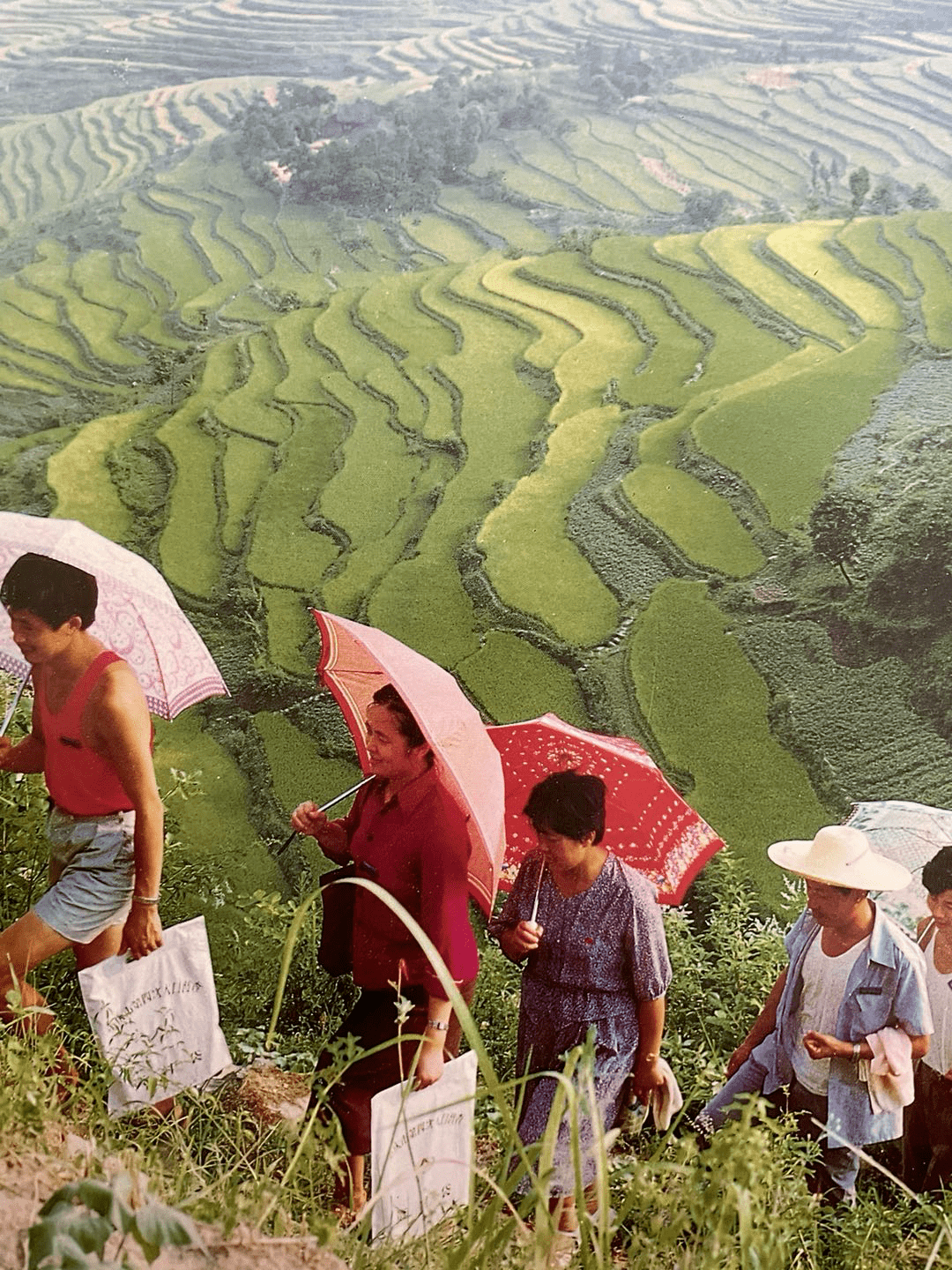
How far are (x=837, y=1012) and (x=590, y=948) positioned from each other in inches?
19.8

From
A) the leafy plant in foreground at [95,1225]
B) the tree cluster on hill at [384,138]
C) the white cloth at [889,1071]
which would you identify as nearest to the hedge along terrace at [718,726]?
the white cloth at [889,1071]

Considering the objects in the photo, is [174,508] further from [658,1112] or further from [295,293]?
[658,1112]

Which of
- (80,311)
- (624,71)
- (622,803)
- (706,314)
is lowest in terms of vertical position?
(622,803)

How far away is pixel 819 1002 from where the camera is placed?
249 cm

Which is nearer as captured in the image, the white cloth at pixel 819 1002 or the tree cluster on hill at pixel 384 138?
the white cloth at pixel 819 1002

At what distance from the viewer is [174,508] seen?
339cm

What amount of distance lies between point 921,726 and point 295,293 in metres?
2.31

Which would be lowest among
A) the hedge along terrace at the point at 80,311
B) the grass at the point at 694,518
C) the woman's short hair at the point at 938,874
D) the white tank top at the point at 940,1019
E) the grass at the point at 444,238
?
the white tank top at the point at 940,1019

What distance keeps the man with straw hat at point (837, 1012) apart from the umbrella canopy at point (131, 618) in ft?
4.69

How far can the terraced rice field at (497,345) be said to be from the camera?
2.99 meters

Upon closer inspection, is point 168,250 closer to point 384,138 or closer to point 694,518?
point 384,138

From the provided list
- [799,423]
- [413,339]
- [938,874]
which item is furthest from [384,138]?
[938,874]

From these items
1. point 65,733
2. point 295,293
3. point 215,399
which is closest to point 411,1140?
point 65,733

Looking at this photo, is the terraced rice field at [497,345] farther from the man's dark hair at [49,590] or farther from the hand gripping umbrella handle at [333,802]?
the man's dark hair at [49,590]
